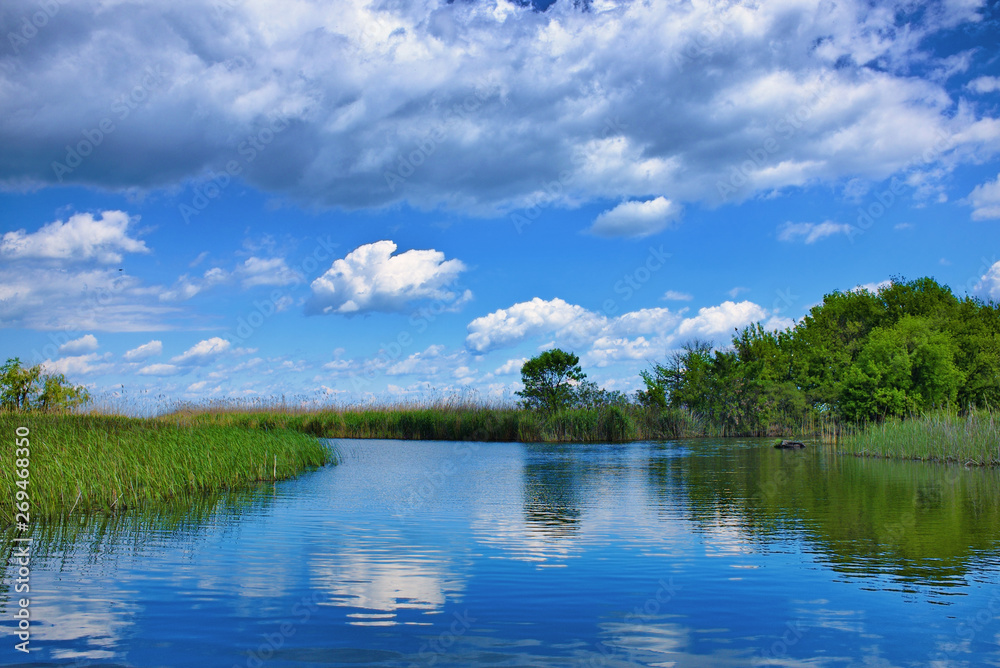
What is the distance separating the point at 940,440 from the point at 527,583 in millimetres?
23333

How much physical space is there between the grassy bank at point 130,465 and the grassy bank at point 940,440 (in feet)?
71.6

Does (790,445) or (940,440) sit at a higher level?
(940,440)

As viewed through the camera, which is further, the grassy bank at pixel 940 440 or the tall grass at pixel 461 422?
the tall grass at pixel 461 422

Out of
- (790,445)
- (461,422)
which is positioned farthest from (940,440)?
(461,422)

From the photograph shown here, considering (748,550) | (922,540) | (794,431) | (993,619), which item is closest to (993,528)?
(922,540)

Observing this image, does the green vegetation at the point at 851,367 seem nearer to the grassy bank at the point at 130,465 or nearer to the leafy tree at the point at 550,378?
the leafy tree at the point at 550,378

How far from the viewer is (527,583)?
26.0 feet

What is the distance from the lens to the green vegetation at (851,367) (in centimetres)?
4078

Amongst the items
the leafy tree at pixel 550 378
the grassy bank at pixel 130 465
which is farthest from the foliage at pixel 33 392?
the leafy tree at pixel 550 378

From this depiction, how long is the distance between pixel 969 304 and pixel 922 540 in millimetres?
52433

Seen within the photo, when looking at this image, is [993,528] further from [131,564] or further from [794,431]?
[794,431]

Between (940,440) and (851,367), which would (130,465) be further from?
(851,367)

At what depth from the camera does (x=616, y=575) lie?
8320 millimetres

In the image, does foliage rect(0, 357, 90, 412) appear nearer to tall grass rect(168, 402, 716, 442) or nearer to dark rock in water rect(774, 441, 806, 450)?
tall grass rect(168, 402, 716, 442)
